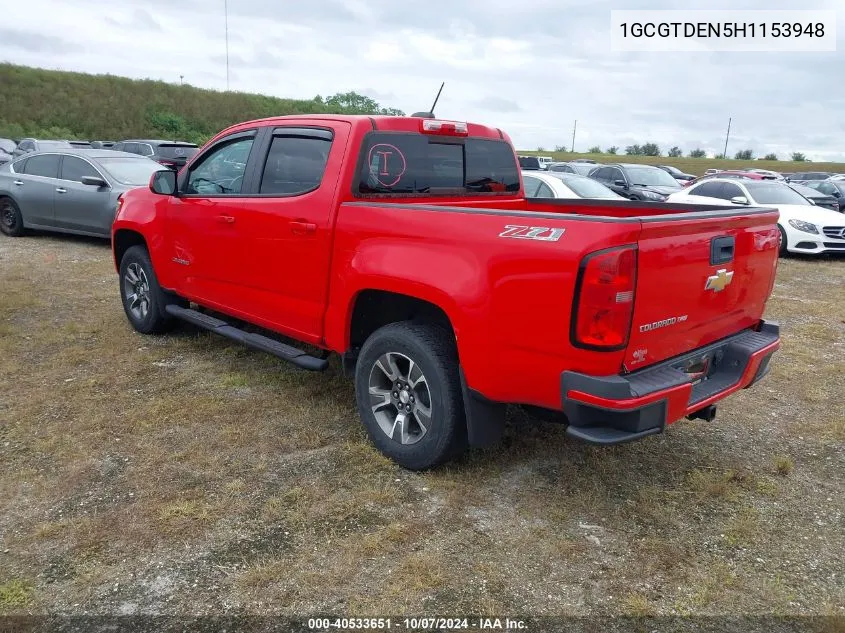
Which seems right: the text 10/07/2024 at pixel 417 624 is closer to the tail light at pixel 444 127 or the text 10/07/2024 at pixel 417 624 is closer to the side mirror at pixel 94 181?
the tail light at pixel 444 127

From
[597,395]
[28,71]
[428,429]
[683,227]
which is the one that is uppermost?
[28,71]

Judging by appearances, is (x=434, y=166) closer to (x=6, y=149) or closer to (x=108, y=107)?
(x=6, y=149)

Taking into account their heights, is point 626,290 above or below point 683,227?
below

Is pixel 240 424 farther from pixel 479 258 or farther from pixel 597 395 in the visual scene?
pixel 597 395

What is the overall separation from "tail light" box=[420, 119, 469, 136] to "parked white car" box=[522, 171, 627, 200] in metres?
5.18

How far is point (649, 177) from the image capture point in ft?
55.7

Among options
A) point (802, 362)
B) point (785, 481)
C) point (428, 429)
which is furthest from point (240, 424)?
point (802, 362)

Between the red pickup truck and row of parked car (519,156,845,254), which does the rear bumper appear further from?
row of parked car (519,156,845,254)

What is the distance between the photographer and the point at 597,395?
2.87 m

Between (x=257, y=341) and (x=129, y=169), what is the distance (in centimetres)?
753

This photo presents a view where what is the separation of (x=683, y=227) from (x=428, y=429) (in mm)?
1596

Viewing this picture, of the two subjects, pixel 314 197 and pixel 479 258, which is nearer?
pixel 479 258

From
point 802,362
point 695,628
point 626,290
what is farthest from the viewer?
point 802,362

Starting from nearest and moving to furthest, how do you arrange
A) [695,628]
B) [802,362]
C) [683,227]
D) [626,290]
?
1. [695,628]
2. [626,290]
3. [683,227]
4. [802,362]
